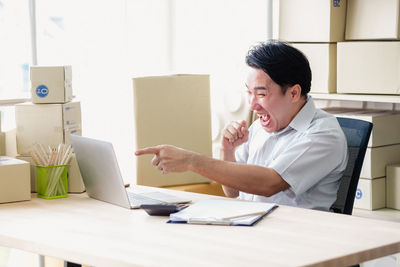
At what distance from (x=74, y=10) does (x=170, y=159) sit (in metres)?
1.57

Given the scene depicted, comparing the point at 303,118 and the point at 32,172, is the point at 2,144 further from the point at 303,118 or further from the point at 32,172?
the point at 303,118

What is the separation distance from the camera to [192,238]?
1.67m

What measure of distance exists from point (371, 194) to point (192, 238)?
1.50 m

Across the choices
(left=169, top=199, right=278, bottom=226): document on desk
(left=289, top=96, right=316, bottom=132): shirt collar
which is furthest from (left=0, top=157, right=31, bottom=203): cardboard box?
(left=289, top=96, right=316, bottom=132): shirt collar

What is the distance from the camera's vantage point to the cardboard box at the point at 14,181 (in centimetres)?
218

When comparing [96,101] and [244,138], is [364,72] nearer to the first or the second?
[244,138]

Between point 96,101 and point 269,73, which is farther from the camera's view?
point 96,101

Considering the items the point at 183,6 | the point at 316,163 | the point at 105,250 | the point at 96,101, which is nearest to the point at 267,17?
the point at 183,6

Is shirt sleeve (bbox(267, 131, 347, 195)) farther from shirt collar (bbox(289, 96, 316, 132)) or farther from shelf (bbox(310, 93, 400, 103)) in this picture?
shelf (bbox(310, 93, 400, 103))

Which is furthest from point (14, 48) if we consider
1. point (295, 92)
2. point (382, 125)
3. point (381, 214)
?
point (381, 214)

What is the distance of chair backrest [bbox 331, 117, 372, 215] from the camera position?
2158mm

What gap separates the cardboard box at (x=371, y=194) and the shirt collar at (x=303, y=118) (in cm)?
79

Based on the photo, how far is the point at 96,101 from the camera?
3.40m

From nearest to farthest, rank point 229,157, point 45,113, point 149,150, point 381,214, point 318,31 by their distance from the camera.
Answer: point 149,150
point 45,113
point 229,157
point 381,214
point 318,31
